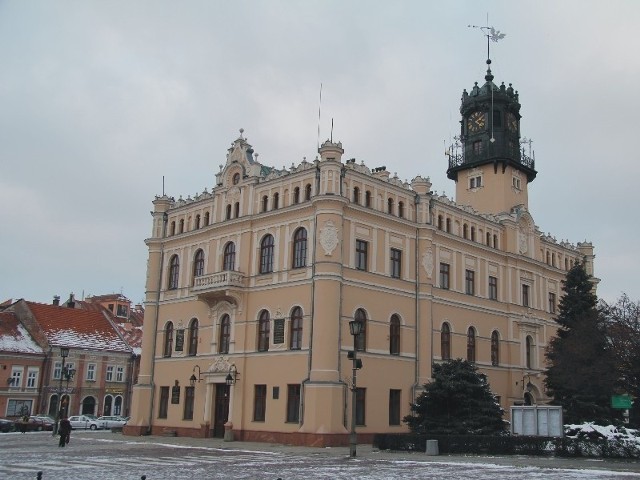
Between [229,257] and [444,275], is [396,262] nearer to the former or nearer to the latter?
[444,275]

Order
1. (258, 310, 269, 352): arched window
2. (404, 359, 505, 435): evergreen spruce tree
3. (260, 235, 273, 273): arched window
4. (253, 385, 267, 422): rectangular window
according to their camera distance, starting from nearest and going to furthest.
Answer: (404, 359, 505, 435): evergreen spruce tree
(253, 385, 267, 422): rectangular window
(258, 310, 269, 352): arched window
(260, 235, 273, 273): arched window

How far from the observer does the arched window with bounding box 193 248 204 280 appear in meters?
47.3

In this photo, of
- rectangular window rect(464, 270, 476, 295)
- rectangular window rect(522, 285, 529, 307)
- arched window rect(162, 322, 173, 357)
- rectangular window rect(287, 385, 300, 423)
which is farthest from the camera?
rectangular window rect(522, 285, 529, 307)

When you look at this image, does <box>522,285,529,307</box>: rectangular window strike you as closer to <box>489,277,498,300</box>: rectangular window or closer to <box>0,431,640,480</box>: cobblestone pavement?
<box>489,277,498,300</box>: rectangular window

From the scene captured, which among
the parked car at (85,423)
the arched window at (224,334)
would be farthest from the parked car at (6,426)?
the arched window at (224,334)

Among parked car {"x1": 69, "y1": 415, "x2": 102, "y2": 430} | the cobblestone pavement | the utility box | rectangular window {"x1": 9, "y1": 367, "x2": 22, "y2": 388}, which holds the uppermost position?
rectangular window {"x1": 9, "y1": 367, "x2": 22, "y2": 388}

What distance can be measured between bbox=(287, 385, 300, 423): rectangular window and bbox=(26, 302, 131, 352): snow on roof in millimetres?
33945

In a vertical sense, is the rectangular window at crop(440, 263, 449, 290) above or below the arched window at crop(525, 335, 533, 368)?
above

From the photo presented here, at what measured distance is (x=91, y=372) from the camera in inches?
2721

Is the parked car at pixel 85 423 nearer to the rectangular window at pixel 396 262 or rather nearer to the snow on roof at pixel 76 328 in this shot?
the snow on roof at pixel 76 328

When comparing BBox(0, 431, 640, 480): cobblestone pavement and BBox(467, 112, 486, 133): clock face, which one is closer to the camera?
BBox(0, 431, 640, 480): cobblestone pavement

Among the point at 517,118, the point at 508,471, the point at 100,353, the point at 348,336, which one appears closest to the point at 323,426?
the point at 348,336

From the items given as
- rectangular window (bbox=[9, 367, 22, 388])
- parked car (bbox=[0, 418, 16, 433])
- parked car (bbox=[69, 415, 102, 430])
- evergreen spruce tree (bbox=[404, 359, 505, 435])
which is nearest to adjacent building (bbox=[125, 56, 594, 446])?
evergreen spruce tree (bbox=[404, 359, 505, 435])

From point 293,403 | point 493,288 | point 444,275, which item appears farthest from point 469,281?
point 293,403
